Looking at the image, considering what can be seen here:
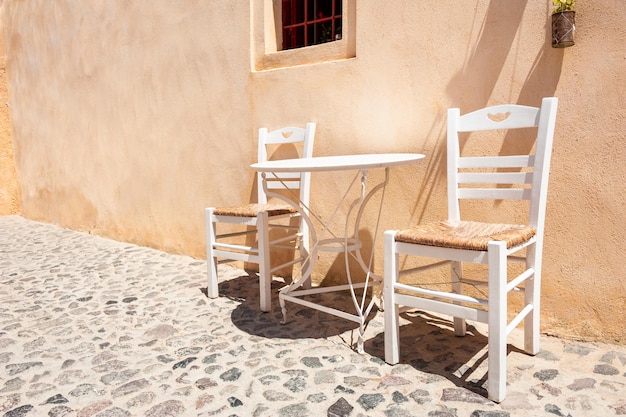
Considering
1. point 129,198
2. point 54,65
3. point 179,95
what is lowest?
point 129,198

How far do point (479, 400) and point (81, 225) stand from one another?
559cm

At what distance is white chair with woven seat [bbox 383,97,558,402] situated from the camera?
195 cm

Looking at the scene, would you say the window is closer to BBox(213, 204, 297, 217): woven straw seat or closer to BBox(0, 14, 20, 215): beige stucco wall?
BBox(213, 204, 297, 217): woven straw seat

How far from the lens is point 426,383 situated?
2137mm

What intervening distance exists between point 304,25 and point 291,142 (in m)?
1.15

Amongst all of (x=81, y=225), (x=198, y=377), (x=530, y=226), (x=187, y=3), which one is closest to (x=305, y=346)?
(x=198, y=377)

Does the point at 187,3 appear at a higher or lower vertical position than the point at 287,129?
higher

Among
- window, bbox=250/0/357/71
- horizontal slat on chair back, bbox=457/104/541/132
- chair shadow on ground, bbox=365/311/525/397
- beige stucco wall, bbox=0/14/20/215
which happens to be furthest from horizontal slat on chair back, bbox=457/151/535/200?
beige stucco wall, bbox=0/14/20/215

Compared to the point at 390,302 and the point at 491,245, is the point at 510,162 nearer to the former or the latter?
the point at 491,245

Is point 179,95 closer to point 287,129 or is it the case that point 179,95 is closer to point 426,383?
point 287,129

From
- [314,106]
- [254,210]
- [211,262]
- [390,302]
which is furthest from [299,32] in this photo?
[390,302]

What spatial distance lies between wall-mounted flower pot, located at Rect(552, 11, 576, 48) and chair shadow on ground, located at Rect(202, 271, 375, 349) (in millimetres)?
1878

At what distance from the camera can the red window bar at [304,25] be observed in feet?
13.4

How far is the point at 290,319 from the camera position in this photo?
2.99m
